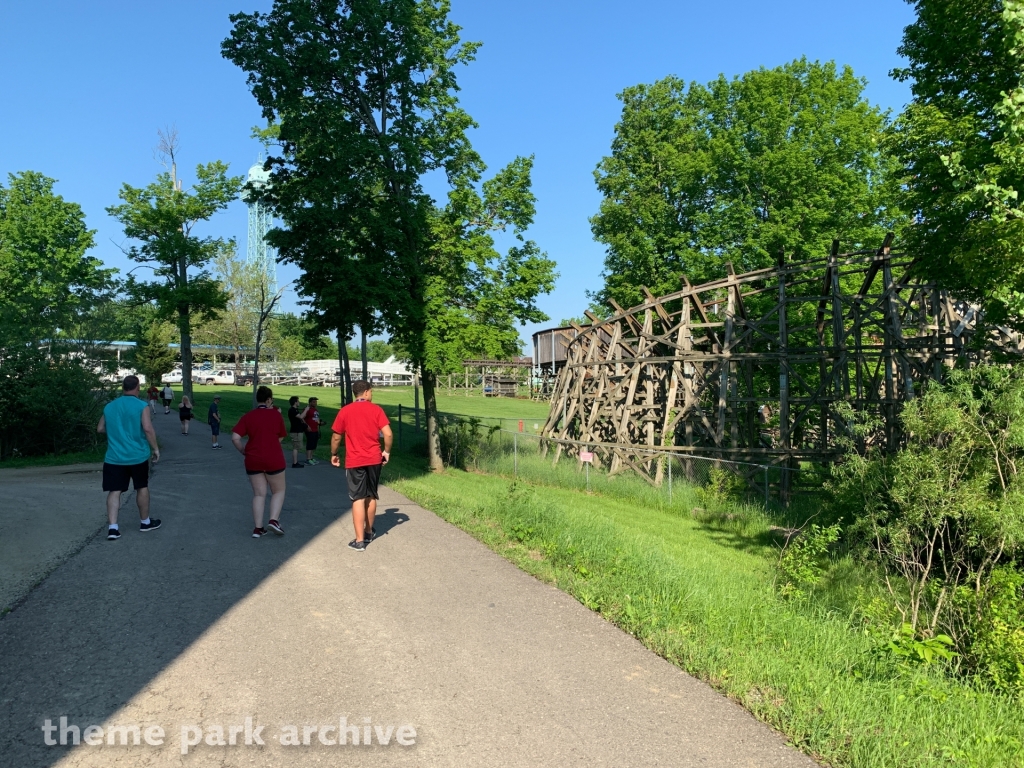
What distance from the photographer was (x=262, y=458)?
8.31 meters

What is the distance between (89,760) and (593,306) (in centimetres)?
3294

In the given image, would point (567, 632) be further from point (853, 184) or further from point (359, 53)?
point (853, 184)

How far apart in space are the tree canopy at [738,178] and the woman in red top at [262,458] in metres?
20.6

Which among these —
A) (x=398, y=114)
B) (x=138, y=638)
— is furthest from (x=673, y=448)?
(x=138, y=638)

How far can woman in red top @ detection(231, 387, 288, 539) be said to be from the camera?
830 cm

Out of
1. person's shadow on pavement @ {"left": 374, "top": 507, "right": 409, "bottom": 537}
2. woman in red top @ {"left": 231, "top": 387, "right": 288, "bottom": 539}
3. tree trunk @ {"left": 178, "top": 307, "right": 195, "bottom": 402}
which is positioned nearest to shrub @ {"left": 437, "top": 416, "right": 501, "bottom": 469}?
person's shadow on pavement @ {"left": 374, "top": 507, "right": 409, "bottom": 537}

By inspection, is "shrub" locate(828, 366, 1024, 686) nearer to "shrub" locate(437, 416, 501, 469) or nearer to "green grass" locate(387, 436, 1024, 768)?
"green grass" locate(387, 436, 1024, 768)

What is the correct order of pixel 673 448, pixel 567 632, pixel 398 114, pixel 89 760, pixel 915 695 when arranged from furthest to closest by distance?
pixel 398 114 < pixel 673 448 < pixel 567 632 < pixel 915 695 < pixel 89 760

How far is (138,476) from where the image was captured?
8219 mm

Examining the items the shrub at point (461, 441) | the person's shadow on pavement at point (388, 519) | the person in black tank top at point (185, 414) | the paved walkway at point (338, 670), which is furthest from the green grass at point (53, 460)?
the paved walkway at point (338, 670)

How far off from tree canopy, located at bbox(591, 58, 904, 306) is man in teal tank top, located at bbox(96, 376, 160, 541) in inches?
853

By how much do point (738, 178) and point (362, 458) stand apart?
23751 millimetres

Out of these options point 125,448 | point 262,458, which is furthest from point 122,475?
point 262,458

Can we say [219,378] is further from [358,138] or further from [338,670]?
[338,670]
